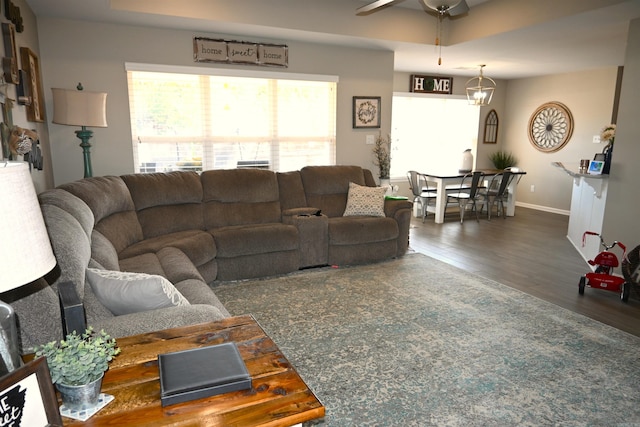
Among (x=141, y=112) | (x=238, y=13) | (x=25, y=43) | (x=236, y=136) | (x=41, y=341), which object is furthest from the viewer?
(x=236, y=136)

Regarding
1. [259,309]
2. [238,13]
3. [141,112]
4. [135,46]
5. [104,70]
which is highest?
[238,13]

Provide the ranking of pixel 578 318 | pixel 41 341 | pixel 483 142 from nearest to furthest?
pixel 41 341 → pixel 578 318 → pixel 483 142

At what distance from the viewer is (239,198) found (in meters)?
4.39

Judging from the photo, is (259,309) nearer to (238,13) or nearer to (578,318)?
(578,318)

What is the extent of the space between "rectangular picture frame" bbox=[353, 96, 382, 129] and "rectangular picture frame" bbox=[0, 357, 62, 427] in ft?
17.3

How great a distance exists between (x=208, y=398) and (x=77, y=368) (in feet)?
1.08

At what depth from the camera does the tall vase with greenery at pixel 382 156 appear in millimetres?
5992

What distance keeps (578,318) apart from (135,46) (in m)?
4.88

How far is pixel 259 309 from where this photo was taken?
10.9ft

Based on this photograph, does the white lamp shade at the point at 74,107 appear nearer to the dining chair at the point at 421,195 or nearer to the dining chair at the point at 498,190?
the dining chair at the point at 421,195

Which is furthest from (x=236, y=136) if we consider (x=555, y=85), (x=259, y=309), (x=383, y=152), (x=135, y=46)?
(x=555, y=85)

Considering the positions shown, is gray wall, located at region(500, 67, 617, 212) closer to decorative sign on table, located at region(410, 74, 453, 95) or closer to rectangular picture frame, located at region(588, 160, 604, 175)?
decorative sign on table, located at region(410, 74, 453, 95)

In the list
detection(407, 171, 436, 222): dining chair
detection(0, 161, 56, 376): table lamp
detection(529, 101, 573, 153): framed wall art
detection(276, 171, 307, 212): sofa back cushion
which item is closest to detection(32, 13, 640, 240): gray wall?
detection(529, 101, 573, 153): framed wall art

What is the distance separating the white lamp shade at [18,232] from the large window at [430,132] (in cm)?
731
